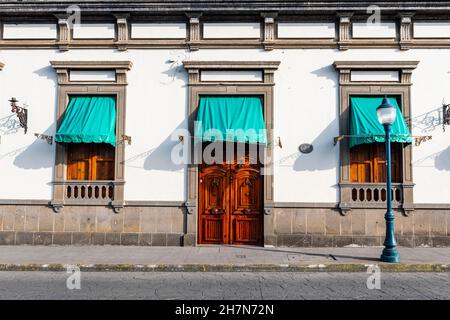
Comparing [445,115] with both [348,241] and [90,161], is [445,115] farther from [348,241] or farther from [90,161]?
[90,161]

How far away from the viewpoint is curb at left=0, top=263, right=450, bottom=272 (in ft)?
28.8

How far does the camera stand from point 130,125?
38.4 feet

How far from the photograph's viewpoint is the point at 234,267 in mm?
8828

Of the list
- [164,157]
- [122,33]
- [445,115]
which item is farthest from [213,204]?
[445,115]

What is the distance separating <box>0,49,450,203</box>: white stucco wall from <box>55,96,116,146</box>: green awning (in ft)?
1.78

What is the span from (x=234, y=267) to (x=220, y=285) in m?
1.34

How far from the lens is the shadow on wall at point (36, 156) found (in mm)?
11641

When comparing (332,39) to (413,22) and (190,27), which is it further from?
(190,27)

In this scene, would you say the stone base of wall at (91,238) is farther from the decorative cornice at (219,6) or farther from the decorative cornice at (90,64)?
the decorative cornice at (219,6)

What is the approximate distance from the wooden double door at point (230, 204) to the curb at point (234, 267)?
8.80 ft

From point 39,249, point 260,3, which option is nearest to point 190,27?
point 260,3

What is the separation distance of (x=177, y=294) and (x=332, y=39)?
8.63 meters

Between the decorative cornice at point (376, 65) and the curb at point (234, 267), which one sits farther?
the decorative cornice at point (376, 65)

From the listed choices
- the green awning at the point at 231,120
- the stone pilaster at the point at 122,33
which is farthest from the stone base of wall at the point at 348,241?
the stone pilaster at the point at 122,33
